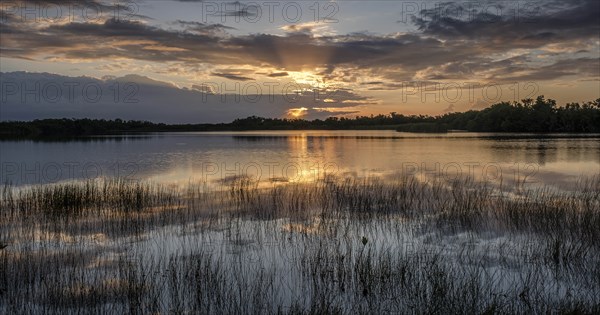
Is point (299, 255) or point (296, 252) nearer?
point (299, 255)

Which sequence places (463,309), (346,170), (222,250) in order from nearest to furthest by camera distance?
1. (463,309)
2. (222,250)
3. (346,170)

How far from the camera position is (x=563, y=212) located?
13.1m

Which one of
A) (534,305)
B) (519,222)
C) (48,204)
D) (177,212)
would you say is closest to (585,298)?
(534,305)

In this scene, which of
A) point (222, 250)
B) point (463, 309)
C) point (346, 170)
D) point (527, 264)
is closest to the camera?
point (463, 309)

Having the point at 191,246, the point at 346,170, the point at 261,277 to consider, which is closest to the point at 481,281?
the point at 261,277

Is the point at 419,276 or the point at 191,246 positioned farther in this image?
the point at 191,246

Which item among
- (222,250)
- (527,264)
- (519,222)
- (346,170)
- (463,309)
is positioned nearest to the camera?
(463,309)

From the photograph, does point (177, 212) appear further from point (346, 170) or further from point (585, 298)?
point (346, 170)

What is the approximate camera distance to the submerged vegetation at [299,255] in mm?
7082

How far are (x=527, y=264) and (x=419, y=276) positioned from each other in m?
2.34

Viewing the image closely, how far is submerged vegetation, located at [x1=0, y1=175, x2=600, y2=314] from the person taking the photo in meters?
7.08

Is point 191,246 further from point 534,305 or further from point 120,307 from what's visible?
point 534,305

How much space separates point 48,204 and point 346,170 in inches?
715

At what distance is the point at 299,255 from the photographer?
31.8 ft
